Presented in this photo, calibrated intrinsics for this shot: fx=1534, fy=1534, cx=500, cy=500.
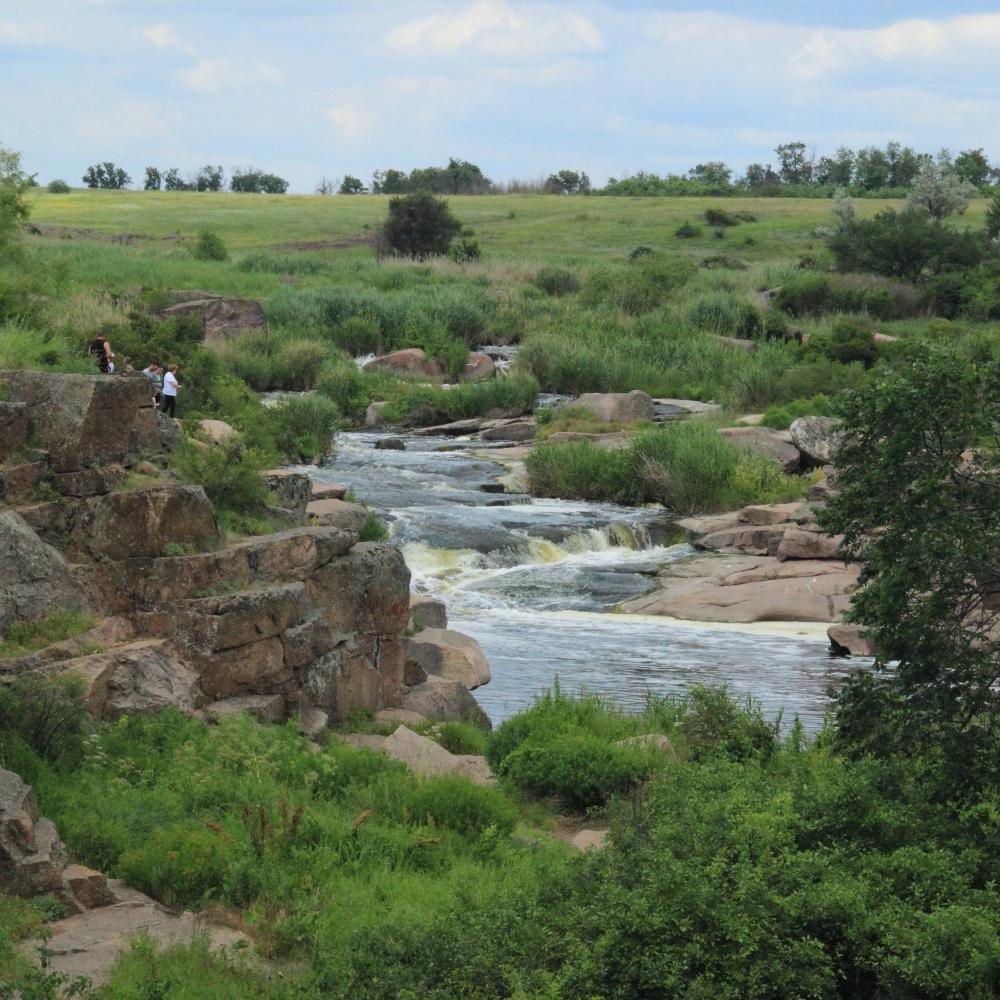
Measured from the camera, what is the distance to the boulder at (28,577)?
12289 millimetres

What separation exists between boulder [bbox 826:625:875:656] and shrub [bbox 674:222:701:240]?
5929 cm

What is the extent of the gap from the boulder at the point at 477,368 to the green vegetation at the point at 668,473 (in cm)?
1274

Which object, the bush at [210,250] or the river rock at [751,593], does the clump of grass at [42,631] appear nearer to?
the river rock at [751,593]

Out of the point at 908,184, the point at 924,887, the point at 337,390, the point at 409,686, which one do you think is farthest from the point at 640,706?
the point at 908,184

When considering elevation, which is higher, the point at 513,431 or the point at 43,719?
the point at 43,719

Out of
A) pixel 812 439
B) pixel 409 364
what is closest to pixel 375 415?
pixel 409 364

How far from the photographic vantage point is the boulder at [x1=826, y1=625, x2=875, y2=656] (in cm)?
1977

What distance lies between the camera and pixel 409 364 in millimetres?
42938

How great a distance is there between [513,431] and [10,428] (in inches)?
908

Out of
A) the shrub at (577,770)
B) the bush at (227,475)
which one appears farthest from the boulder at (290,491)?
the shrub at (577,770)

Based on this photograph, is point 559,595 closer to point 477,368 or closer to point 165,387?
point 165,387

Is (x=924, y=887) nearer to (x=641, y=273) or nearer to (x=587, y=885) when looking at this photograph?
(x=587, y=885)

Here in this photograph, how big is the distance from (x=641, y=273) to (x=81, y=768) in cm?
4286

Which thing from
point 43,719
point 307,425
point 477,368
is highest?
point 477,368
